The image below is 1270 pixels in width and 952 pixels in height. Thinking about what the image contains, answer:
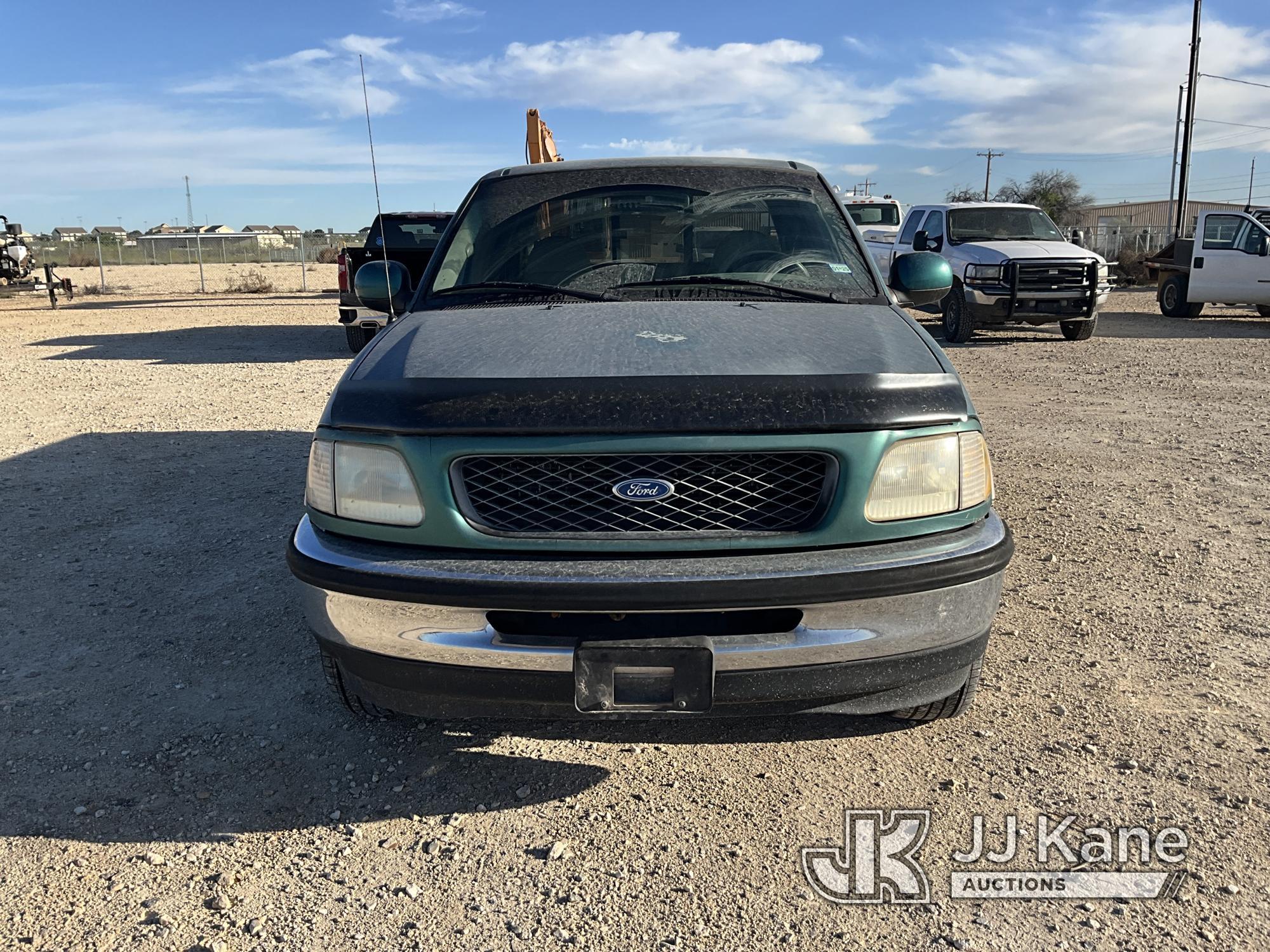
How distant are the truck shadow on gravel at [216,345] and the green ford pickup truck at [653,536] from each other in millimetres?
10660

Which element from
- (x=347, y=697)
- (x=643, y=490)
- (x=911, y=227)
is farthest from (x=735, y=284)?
(x=911, y=227)

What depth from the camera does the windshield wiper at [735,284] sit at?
338cm

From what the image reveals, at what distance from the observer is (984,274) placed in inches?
508

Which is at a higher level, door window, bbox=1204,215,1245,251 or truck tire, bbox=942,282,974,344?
door window, bbox=1204,215,1245,251

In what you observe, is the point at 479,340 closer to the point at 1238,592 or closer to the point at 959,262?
the point at 1238,592

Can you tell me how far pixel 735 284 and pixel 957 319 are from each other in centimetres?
1092

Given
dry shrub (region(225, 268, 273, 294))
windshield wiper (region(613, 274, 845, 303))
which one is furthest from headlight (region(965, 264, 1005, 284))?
dry shrub (region(225, 268, 273, 294))

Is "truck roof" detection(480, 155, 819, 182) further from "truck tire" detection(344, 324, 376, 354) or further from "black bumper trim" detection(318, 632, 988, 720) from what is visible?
"truck tire" detection(344, 324, 376, 354)

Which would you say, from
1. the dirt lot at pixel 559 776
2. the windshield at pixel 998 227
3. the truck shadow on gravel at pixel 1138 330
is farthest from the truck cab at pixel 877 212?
the dirt lot at pixel 559 776

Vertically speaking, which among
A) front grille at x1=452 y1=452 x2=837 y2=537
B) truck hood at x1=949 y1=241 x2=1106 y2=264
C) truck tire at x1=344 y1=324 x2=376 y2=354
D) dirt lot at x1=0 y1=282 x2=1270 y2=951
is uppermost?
truck hood at x1=949 y1=241 x2=1106 y2=264

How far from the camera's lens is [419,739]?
303 cm

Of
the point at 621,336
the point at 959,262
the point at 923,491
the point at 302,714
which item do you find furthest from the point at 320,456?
the point at 959,262

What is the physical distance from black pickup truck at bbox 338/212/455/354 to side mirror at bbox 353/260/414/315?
708 centimetres

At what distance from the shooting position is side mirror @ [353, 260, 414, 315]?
397 cm
